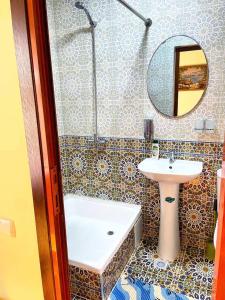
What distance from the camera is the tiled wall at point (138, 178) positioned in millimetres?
2104

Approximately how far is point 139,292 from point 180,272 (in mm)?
426

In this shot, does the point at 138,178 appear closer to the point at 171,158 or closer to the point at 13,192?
the point at 171,158

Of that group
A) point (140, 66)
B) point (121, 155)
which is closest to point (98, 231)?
point (121, 155)

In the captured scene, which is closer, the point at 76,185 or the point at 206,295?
the point at 206,295

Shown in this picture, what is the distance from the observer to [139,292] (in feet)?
5.93

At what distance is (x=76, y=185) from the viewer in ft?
8.91

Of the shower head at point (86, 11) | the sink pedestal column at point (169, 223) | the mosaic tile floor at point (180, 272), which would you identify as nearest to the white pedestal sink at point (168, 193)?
the sink pedestal column at point (169, 223)

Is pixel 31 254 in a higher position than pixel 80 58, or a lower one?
lower

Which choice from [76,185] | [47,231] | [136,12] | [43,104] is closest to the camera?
[43,104]

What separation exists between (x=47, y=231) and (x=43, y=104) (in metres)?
0.55

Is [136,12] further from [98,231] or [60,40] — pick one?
[98,231]

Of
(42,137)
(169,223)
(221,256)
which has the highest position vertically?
(42,137)

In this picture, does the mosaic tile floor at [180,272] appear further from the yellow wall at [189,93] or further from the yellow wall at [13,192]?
the yellow wall at [189,93]

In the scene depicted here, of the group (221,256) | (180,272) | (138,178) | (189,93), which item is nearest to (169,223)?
(180,272)
